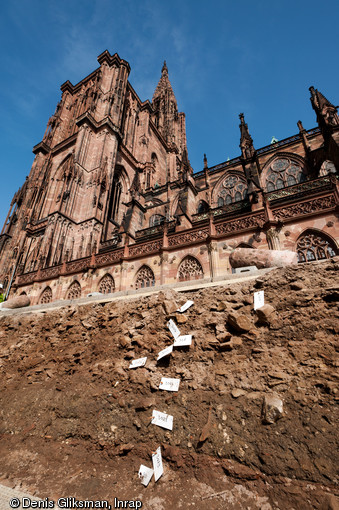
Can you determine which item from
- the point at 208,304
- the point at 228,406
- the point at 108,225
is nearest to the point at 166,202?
the point at 108,225

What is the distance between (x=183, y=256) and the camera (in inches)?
447

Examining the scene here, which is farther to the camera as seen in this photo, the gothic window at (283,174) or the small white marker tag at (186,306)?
the gothic window at (283,174)

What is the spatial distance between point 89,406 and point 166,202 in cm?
1967

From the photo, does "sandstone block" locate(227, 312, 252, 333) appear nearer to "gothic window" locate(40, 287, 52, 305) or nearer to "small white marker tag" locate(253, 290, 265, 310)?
"small white marker tag" locate(253, 290, 265, 310)

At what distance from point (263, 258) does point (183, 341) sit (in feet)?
10.1

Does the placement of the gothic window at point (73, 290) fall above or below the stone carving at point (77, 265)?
below

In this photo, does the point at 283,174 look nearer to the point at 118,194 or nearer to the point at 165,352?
the point at 118,194

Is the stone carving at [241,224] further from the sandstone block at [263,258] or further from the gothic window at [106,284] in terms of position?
the gothic window at [106,284]

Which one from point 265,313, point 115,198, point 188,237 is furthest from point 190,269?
point 115,198

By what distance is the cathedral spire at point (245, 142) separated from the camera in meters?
19.6

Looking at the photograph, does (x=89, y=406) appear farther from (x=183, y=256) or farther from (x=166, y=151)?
(x=166, y=151)

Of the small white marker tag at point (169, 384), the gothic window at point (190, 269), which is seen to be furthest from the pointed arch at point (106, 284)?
the small white marker tag at point (169, 384)

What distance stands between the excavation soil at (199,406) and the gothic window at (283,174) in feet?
55.6

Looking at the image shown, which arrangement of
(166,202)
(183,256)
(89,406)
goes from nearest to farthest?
1. (89,406)
2. (183,256)
3. (166,202)
